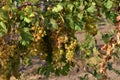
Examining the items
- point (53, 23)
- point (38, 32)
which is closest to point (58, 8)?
point (53, 23)

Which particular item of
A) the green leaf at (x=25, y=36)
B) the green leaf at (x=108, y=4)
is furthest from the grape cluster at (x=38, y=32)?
the green leaf at (x=108, y=4)

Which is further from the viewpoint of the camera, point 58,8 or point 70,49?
point 70,49

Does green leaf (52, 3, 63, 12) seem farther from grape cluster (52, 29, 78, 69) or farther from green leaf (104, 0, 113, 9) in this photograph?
green leaf (104, 0, 113, 9)

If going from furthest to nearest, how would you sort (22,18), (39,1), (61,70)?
1. (61,70)
2. (39,1)
3. (22,18)

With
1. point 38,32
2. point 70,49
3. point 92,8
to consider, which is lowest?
point 70,49

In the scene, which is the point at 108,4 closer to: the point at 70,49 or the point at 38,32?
the point at 70,49

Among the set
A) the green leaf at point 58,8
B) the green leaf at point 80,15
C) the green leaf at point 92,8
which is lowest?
the green leaf at point 80,15

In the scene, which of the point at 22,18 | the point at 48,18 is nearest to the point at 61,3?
the point at 48,18

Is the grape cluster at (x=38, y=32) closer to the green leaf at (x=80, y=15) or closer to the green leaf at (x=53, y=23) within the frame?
the green leaf at (x=53, y=23)

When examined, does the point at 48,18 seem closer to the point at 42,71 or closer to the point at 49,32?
the point at 49,32

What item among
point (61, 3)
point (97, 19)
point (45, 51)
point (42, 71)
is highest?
point (61, 3)

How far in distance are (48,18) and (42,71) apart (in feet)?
1.82

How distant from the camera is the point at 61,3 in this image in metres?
2.42

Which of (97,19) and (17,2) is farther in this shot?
(97,19)
